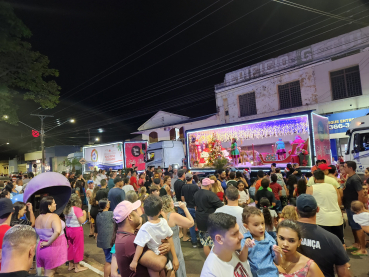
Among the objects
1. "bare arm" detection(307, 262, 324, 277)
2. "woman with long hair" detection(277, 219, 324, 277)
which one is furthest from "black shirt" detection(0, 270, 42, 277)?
"bare arm" detection(307, 262, 324, 277)

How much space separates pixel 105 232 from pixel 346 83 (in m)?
21.5

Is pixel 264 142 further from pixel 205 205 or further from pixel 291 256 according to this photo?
pixel 291 256

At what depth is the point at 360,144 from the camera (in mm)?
12102

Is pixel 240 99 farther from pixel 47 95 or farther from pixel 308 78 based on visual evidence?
pixel 47 95

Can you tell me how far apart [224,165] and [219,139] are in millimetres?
2222

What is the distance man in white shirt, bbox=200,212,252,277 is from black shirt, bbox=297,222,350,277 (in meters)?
1.13

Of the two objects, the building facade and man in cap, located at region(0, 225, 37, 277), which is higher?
the building facade

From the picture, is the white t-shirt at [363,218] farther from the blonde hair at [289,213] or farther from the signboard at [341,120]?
the signboard at [341,120]

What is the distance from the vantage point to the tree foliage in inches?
365

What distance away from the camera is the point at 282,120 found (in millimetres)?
15680

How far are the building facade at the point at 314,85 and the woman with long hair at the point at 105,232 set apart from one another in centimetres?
1977

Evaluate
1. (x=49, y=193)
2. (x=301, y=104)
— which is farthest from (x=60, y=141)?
(x=49, y=193)

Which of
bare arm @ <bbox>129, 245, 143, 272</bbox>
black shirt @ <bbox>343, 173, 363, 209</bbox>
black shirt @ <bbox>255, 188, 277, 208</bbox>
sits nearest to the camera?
bare arm @ <bbox>129, 245, 143, 272</bbox>

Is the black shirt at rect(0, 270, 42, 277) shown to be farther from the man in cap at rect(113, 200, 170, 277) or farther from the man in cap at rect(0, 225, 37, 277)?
the man in cap at rect(113, 200, 170, 277)
